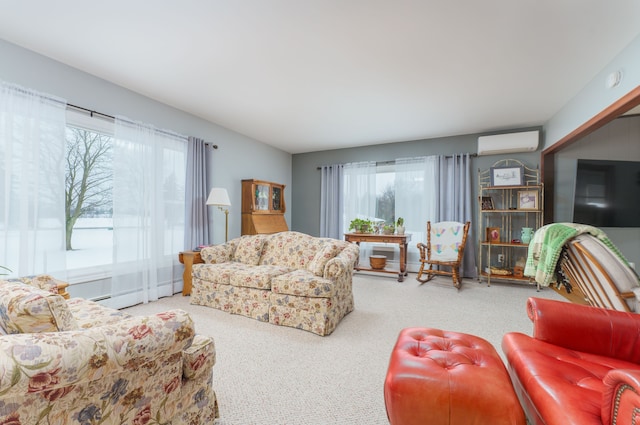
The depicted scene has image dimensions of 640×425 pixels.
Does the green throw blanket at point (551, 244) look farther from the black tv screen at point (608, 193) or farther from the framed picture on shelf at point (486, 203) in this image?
the framed picture on shelf at point (486, 203)

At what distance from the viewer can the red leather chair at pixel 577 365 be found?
2.80 feet

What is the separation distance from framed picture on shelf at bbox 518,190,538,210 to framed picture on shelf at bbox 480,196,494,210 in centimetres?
40

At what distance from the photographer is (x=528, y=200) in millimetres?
4500

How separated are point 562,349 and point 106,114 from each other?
4.39m

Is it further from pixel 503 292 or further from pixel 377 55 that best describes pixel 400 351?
pixel 503 292

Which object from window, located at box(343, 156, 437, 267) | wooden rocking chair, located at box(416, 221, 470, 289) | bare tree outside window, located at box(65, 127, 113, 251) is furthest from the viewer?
window, located at box(343, 156, 437, 267)

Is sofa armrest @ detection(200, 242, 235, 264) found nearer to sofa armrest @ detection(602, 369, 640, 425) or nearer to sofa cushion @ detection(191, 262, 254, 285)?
sofa cushion @ detection(191, 262, 254, 285)

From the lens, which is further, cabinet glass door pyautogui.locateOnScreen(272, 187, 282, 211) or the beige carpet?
cabinet glass door pyautogui.locateOnScreen(272, 187, 282, 211)

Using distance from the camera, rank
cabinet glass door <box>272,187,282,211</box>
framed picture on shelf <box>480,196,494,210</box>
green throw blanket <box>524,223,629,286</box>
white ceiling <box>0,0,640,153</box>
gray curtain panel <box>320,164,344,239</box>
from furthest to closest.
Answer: gray curtain panel <box>320,164,344,239</box> → cabinet glass door <box>272,187,282,211</box> → framed picture on shelf <box>480,196,494,210</box> → white ceiling <box>0,0,640,153</box> → green throw blanket <box>524,223,629,286</box>

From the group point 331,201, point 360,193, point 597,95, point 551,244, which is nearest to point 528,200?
point 597,95

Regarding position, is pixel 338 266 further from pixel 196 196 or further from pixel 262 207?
pixel 262 207

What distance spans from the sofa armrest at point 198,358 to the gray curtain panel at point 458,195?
4.70m

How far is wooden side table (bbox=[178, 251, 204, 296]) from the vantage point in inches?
145

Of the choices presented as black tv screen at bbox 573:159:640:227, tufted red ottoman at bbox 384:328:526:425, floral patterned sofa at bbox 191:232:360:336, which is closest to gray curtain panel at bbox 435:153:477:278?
black tv screen at bbox 573:159:640:227
